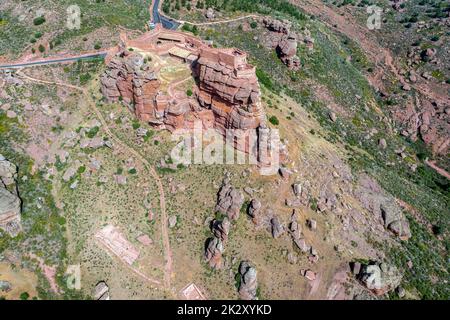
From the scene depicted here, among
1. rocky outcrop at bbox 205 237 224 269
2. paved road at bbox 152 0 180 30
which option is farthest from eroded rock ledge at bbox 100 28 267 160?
paved road at bbox 152 0 180 30

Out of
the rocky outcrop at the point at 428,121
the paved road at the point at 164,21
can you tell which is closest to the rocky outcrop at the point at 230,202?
the paved road at the point at 164,21

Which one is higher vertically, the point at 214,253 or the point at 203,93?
the point at 203,93

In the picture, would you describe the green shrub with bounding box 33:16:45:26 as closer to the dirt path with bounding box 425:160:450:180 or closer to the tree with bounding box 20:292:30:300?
the tree with bounding box 20:292:30:300

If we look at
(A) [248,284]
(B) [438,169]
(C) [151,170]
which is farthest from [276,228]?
(B) [438,169]

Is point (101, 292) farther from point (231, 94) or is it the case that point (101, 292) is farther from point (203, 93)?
point (231, 94)

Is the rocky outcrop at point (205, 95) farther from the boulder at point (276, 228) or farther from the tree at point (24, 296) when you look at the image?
the tree at point (24, 296)

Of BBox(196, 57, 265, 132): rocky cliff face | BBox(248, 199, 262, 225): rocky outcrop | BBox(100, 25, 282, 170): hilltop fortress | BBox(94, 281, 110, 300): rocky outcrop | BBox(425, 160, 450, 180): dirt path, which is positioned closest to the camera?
BBox(94, 281, 110, 300): rocky outcrop

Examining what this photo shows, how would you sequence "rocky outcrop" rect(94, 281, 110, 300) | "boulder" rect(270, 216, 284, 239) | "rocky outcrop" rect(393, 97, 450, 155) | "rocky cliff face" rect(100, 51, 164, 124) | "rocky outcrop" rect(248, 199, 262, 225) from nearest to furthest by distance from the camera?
1. "rocky outcrop" rect(94, 281, 110, 300)
2. "boulder" rect(270, 216, 284, 239)
3. "rocky outcrop" rect(248, 199, 262, 225)
4. "rocky cliff face" rect(100, 51, 164, 124)
5. "rocky outcrop" rect(393, 97, 450, 155)
